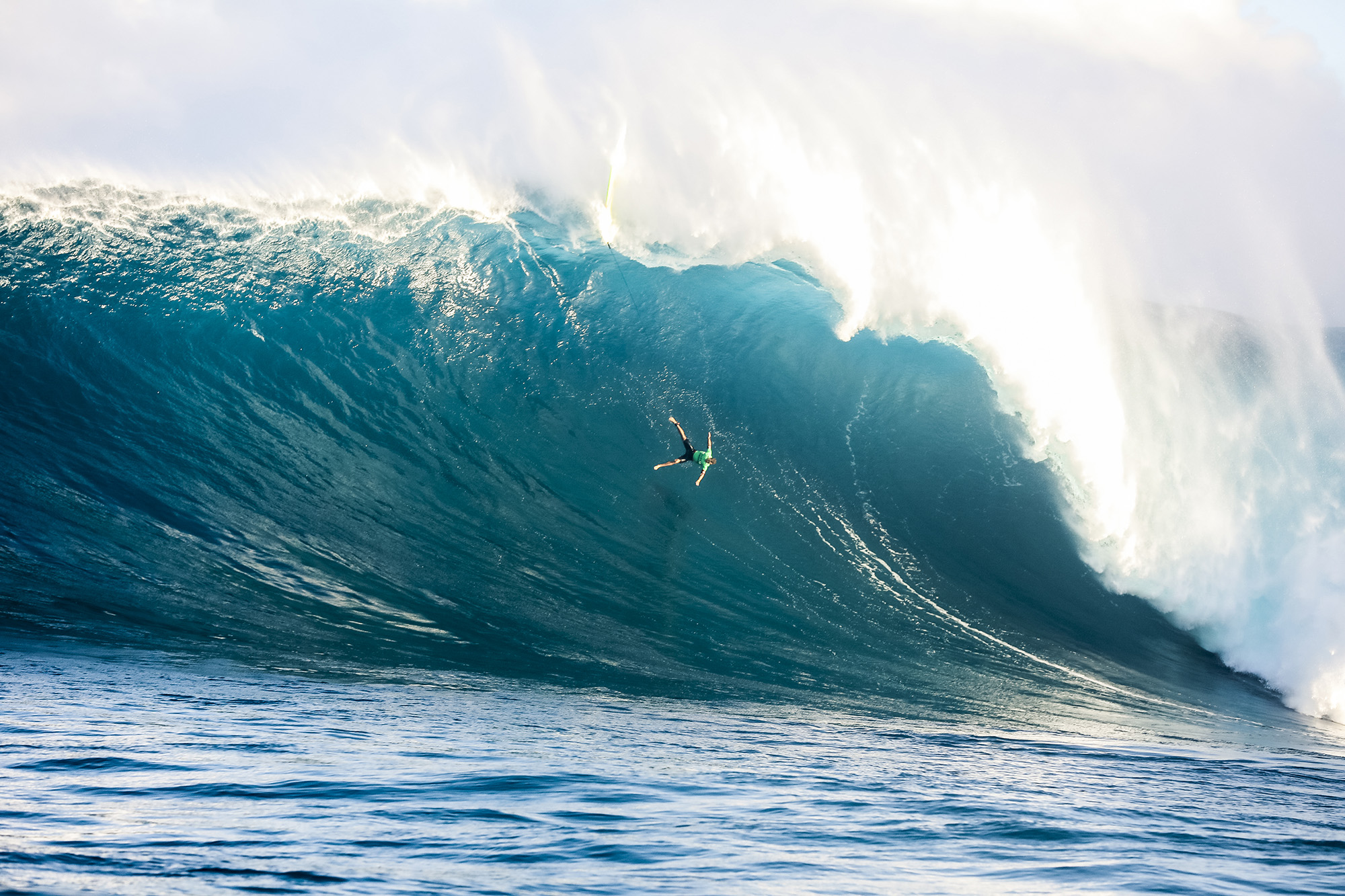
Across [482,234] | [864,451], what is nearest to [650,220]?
[482,234]

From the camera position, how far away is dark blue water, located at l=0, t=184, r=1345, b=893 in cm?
343

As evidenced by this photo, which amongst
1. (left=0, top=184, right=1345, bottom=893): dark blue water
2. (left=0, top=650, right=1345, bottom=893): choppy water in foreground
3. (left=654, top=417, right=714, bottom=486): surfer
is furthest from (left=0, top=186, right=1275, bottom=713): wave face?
(left=0, top=650, right=1345, bottom=893): choppy water in foreground

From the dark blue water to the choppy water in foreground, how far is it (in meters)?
0.03

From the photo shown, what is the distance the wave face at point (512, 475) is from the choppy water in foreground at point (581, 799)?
1.24m

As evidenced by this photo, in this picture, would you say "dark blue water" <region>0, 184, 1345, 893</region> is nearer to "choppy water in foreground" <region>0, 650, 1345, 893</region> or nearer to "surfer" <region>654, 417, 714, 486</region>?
"choppy water in foreground" <region>0, 650, 1345, 893</region>

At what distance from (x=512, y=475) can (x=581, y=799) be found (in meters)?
6.46

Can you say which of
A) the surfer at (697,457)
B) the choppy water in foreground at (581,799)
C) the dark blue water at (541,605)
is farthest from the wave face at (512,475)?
the choppy water in foreground at (581,799)

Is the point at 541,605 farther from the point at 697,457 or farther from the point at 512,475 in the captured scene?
the point at 697,457

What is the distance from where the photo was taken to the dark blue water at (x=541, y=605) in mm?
3426

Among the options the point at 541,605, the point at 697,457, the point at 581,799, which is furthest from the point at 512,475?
the point at 581,799

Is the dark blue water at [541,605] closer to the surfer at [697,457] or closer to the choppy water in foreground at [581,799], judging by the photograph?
the choppy water in foreground at [581,799]

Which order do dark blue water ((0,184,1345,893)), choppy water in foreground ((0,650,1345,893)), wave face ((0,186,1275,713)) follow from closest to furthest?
choppy water in foreground ((0,650,1345,893)) < dark blue water ((0,184,1345,893)) < wave face ((0,186,1275,713))

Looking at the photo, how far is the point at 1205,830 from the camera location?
3.82 metres

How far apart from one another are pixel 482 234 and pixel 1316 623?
464 inches
